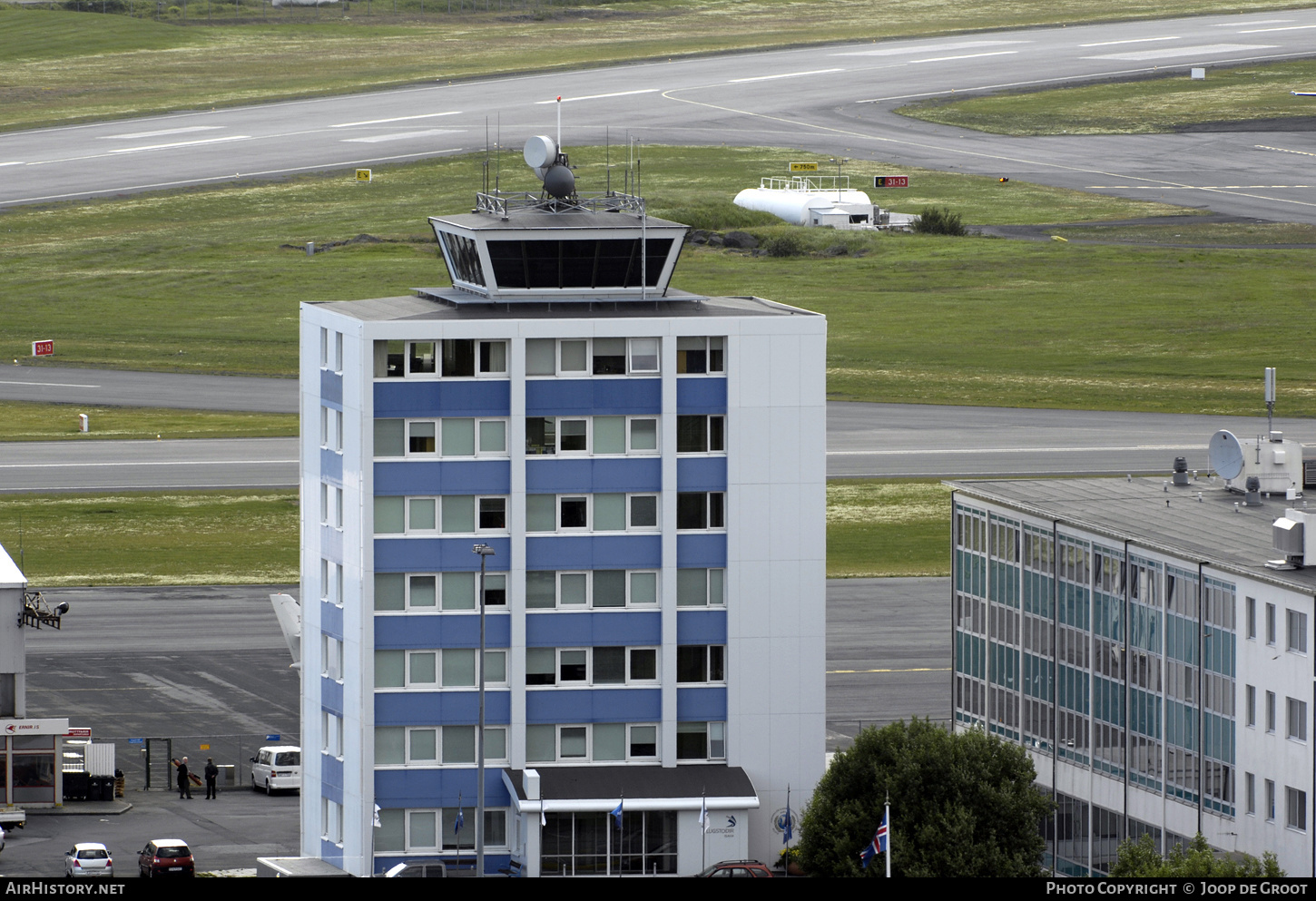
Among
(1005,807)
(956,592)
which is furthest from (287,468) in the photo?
(1005,807)

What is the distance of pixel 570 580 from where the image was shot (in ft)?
199

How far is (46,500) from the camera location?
4604 inches

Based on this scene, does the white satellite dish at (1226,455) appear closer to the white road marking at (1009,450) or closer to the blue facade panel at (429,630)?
the blue facade panel at (429,630)

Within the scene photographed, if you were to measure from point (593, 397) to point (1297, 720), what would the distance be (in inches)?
863

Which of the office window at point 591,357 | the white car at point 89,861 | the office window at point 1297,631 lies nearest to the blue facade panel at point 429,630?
the office window at point 591,357

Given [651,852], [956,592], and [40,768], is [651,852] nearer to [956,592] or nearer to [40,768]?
[956,592]

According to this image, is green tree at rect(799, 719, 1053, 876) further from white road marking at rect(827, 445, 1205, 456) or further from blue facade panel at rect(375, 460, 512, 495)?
white road marking at rect(827, 445, 1205, 456)

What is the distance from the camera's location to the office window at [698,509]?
2429 inches

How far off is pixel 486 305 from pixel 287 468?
64.3 m

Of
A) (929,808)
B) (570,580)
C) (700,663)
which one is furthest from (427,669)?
(929,808)

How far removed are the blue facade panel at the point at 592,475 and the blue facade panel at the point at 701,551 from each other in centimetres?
188

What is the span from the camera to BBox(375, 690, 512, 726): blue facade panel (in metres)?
59.8

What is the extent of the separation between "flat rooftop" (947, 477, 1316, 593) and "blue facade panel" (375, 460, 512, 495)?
17.9 metres

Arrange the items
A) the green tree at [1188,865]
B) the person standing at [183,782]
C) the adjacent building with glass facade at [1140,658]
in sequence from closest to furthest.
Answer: the green tree at [1188,865] → the adjacent building with glass facade at [1140,658] → the person standing at [183,782]
